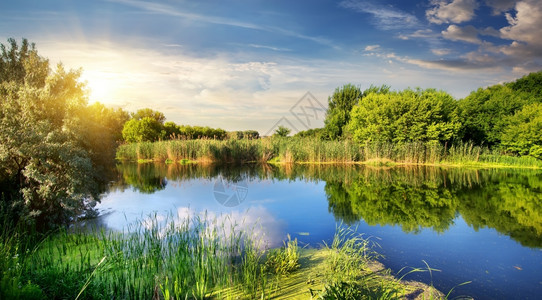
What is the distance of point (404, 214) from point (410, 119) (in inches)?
690

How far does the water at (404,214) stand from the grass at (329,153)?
25.6ft

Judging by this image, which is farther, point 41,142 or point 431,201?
point 431,201

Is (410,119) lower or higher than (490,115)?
lower

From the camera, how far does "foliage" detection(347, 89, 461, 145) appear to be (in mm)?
23438

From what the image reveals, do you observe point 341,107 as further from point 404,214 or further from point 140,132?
point 404,214

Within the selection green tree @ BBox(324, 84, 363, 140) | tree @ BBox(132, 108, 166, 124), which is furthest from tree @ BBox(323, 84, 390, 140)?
tree @ BBox(132, 108, 166, 124)

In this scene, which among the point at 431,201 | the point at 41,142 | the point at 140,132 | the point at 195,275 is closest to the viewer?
the point at 195,275

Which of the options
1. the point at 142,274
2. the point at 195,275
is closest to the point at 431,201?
the point at 195,275

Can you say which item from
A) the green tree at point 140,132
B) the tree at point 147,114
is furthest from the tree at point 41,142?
the tree at point 147,114

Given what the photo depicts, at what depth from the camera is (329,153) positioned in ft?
78.2

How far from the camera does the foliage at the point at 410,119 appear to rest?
23.4 m

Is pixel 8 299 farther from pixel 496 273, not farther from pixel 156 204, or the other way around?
pixel 156 204

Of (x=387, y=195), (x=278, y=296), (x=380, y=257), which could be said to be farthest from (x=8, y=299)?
(x=387, y=195)

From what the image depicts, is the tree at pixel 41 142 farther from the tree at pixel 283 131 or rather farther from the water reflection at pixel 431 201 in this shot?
the tree at pixel 283 131
